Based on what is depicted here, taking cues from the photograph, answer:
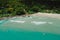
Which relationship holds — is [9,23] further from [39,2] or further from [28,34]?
[39,2]

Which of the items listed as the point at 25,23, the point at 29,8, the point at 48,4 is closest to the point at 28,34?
the point at 25,23

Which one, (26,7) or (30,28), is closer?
(30,28)

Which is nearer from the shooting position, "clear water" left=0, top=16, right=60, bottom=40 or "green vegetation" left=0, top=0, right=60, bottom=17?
"clear water" left=0, top=16, right=60, bottom=40

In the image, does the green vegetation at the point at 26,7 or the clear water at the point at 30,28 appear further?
the green vegetation at the point at 26,7
